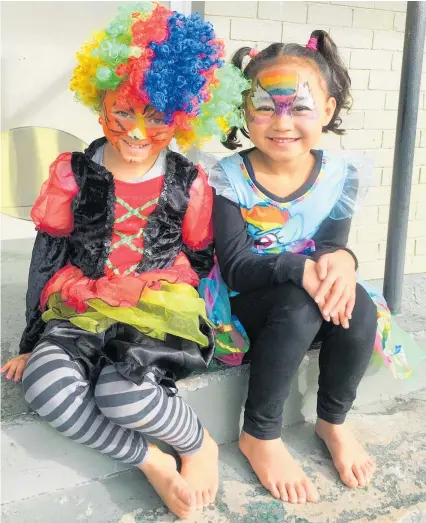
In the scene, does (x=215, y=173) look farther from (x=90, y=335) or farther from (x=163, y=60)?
(x=90, y=335)

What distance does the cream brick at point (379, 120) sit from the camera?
9.93ft

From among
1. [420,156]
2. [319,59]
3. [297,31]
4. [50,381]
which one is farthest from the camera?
[420,156]

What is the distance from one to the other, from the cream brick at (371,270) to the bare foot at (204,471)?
1.91 metres

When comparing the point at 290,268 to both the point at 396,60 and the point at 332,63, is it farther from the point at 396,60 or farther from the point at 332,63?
the point at 396,60

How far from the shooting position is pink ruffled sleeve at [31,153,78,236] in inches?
64.3

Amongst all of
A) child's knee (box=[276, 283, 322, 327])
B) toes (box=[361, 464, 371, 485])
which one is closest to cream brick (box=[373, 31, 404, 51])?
child's knee (box=[276, 283, 322, 327])

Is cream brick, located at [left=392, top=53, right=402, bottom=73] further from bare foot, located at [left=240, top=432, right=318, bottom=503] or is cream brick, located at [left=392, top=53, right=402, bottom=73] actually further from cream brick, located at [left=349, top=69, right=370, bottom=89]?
bare foot, located at [left=240, top=432, right=318, bottom=503]

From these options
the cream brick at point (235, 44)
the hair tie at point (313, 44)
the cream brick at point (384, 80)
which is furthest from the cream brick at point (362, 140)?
the hair tie at point (313, 44)

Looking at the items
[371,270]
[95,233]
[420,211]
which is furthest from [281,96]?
[420,211]

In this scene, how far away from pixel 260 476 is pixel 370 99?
213cm

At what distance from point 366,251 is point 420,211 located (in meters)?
0.42

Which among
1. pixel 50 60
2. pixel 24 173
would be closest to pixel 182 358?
pixel 24 173

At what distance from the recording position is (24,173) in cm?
304

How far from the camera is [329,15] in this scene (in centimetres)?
280
